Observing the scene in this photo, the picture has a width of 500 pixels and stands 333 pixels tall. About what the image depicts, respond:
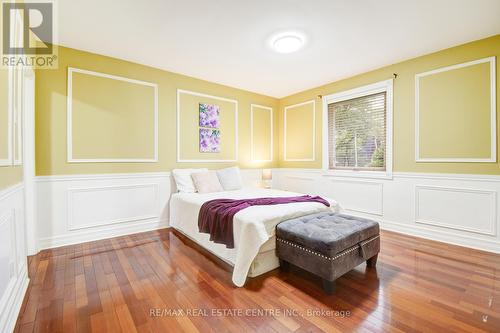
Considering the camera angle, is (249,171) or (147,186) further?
(249,171)

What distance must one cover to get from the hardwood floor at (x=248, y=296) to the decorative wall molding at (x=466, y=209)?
1.06 ft

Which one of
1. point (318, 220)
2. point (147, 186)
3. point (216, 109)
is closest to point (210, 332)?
point (318, 220)

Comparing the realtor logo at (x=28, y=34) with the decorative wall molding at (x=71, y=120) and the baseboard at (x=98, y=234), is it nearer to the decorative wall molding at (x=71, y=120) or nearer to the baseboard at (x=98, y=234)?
the decorative wall molding at (x=71, y=120)

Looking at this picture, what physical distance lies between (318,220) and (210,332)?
1.42 meters

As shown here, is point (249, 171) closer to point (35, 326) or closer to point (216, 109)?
point (216, 109)

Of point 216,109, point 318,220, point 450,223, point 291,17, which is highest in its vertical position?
point 291,17

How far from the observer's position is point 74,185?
2.97 m

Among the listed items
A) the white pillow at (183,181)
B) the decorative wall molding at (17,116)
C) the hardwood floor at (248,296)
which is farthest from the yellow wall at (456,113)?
the decorative wall molding at (17,116)

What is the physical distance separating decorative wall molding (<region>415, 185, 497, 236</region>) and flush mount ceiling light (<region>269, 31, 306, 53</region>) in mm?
2615

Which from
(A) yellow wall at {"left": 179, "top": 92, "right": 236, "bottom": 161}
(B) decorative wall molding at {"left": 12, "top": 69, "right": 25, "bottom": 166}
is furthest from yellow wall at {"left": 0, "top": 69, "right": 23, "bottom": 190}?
(A) yellow wall at {"left": 179, "top": 92, "right": 236, "bottom": 161}

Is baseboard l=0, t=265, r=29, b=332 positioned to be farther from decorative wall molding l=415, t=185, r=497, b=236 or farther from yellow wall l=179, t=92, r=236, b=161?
decorative wall molding l=415, t=185, r=497, b=236

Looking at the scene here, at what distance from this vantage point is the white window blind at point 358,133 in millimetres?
3738

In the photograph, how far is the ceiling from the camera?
7.22 ft

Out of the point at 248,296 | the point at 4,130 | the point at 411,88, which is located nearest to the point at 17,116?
the point at 4,130
